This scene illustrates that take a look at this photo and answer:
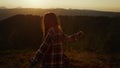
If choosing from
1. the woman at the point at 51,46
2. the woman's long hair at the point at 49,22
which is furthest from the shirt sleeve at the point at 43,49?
the woman's long hair at the point at 49,22

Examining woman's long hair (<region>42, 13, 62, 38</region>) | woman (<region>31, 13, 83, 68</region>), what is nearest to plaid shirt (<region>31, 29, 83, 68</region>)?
woman (<region>31, 13, 83, 68</region>)

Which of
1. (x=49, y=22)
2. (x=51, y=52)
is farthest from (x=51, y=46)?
(x=49, y=22)

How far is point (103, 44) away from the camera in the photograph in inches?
627

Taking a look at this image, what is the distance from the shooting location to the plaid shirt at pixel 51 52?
4859 mm

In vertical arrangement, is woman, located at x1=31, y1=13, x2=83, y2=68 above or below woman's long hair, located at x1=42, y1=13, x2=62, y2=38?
below

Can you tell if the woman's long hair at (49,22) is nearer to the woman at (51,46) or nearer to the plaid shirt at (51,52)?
the woman at (51,46)

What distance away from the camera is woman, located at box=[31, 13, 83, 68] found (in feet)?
15.9

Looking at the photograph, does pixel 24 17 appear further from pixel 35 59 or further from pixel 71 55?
pixel 35 59

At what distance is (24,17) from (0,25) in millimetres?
3405

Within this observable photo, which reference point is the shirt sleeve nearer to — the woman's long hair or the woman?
the woman

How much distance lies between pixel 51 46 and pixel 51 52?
3.9 inches

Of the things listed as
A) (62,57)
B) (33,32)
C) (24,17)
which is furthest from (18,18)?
(62,57)

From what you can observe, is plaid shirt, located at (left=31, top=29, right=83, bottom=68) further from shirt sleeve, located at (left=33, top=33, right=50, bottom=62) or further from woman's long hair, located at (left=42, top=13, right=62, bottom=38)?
woman's long hair, located at (left=42, top=13, right=62, bottom=38)

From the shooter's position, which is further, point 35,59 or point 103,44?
point 103,44
